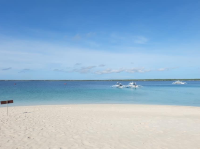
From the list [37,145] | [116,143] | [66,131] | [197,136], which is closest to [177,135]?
[197,136]

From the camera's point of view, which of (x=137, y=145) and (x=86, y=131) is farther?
(x=86, y=131)

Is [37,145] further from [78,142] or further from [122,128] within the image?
[122,128]

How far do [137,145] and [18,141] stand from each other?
4.67m

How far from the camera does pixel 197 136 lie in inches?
287

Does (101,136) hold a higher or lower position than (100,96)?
higher

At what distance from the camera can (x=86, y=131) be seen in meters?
7.95

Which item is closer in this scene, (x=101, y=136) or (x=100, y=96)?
(x=101, y=136)

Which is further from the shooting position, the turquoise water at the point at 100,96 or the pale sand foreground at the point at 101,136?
Answer: the turquoise water at the point at 100,96

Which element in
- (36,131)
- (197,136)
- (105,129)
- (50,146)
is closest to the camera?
(50,146)

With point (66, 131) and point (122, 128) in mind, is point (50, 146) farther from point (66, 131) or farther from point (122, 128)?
point (122, 128)

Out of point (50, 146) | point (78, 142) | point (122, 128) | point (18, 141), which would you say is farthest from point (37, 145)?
point (122, 128)

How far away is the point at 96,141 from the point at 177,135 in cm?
381

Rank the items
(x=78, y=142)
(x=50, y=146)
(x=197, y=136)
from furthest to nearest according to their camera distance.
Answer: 1. (x=197, y=136)
2. (x=78, y=142)
3. (x=50, y=146)

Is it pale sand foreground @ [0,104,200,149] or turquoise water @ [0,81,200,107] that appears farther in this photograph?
turquoise water @ [0,81,200,107]
